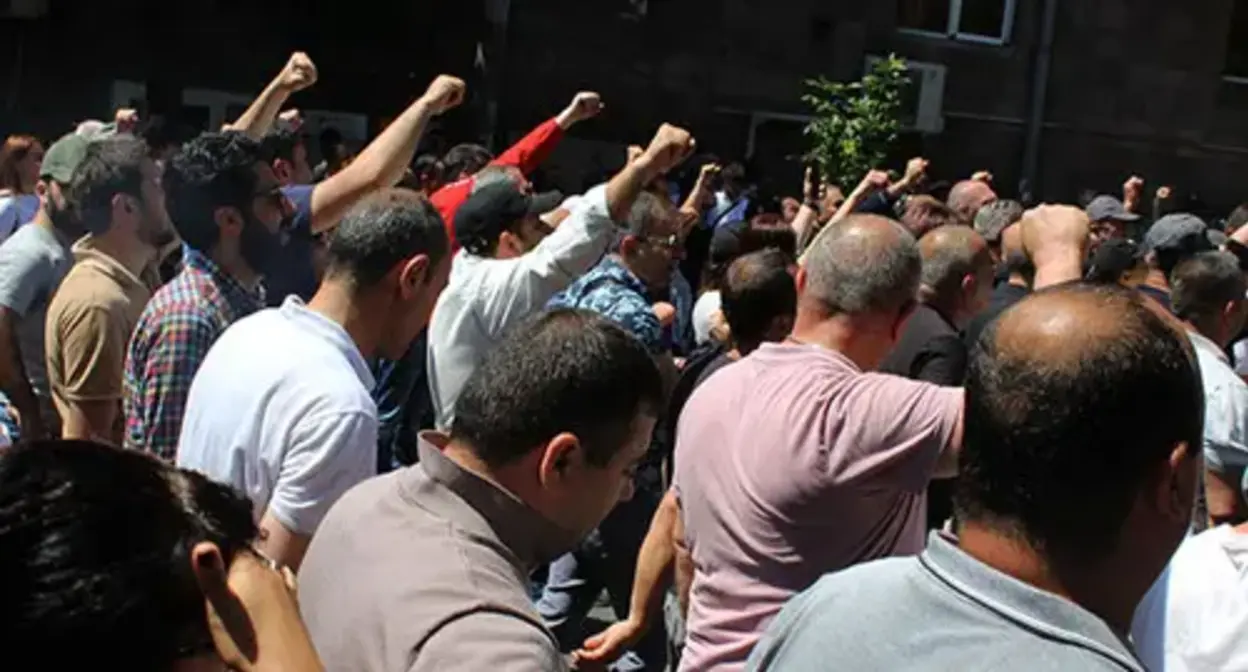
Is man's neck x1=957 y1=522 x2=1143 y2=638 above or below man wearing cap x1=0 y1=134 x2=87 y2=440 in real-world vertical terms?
above

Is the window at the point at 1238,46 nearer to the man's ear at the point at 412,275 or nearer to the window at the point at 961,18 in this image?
the window at the point at 961,18

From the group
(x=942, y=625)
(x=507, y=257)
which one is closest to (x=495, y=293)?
(x=507, y=257)

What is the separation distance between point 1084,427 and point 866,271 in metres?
1.58

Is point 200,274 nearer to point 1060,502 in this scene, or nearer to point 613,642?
point 613,642

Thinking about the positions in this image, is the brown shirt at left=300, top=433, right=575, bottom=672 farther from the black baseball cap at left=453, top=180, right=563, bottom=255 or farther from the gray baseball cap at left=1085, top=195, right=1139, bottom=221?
the gray baseball cap at left=1085, top=195, right=1139, bottom=221

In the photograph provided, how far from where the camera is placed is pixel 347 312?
3.18 meters

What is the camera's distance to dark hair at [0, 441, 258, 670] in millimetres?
1239

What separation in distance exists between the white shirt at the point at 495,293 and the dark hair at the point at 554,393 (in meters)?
1.84

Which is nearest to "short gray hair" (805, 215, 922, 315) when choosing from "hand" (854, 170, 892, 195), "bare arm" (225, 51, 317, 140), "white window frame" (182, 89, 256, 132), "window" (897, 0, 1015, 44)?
"bare arm" (225, 51, 317, 140)

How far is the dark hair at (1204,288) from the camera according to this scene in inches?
194

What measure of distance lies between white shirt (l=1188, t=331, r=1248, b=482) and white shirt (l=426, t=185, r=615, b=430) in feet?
5.53

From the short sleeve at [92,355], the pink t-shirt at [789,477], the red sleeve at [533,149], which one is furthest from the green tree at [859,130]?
the pink t-shirt at [789,477]

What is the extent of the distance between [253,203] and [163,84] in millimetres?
11110

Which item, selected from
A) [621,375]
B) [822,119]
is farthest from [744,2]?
[621,375]
